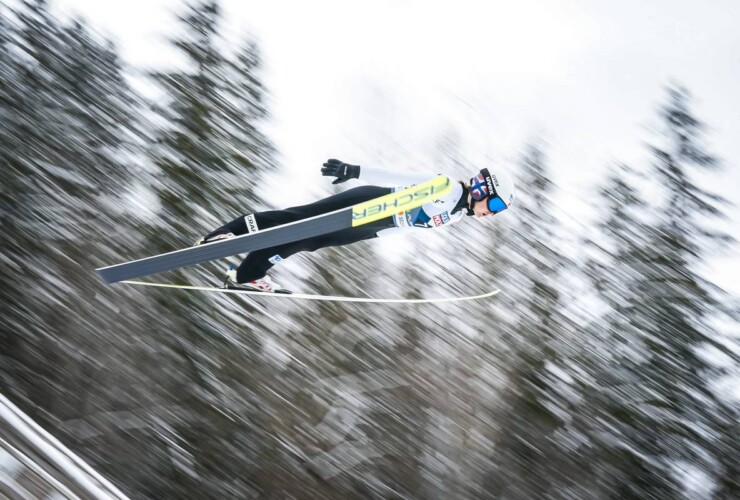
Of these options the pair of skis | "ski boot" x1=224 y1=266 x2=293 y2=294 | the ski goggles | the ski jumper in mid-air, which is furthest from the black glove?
"ski boot" x1=224 y1=266 x2=293 y2=294

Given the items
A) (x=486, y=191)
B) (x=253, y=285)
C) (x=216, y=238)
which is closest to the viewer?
(x=486, y=191)

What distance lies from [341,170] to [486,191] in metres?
1.10

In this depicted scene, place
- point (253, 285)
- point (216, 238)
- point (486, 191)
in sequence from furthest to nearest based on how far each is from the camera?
point (253, 285), point (216, 238), point (486, 191)

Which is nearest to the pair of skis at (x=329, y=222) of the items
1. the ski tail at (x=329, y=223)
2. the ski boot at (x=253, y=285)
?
the ski tail at (x=329, y=223)

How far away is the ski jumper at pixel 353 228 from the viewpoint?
16.0ft

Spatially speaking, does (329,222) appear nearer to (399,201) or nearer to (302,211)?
(302,211)

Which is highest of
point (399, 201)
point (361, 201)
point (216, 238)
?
point (399, 201)

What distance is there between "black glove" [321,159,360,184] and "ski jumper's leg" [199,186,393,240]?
0.94ft

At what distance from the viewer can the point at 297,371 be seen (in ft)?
42.0

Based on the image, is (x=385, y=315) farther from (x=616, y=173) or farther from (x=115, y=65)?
(x=115, y=65)

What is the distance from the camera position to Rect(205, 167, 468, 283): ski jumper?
4863 mm

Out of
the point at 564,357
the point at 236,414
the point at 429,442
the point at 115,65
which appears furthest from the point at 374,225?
the point at 115,65

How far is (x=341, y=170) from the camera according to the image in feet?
15.9

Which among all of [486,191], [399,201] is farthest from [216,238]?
[486,191]
